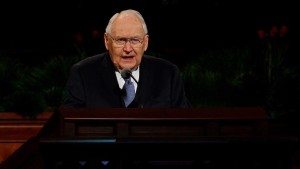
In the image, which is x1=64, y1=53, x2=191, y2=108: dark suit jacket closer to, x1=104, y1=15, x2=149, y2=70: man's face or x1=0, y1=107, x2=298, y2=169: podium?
x1=104, y1=15, x2=149, y2=70: man's face

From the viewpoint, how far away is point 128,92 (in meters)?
2.82

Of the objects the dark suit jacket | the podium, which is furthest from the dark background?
the podium

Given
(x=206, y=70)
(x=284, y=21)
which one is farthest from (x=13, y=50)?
(x=284, y=21)

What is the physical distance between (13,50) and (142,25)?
358 cm

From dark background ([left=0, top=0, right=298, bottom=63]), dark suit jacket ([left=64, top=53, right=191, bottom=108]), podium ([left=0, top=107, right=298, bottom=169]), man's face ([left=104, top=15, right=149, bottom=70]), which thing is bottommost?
dark background ([left=0, top=0, right=298, bottom=63])

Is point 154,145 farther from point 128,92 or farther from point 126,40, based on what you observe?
point 126,40

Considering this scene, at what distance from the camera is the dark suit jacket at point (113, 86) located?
9.30ft

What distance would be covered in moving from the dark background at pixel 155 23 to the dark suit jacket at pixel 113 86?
9.66 ft

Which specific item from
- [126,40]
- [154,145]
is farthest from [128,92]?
[154,145]

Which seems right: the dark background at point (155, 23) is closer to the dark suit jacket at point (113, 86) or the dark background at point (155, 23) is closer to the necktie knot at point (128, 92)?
the dark suit jacket at point (113, 86)

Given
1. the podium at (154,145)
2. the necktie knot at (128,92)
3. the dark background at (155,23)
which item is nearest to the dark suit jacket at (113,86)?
the necktie knot at (128,92)

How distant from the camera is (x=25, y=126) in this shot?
436 centimetres

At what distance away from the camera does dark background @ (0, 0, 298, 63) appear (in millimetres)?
6215

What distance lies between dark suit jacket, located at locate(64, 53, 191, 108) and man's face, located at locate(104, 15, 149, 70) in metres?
0.10
